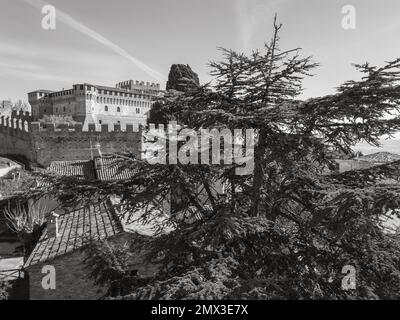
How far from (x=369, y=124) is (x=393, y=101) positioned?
19.5 inches

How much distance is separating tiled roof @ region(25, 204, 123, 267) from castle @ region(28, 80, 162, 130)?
4334 cm

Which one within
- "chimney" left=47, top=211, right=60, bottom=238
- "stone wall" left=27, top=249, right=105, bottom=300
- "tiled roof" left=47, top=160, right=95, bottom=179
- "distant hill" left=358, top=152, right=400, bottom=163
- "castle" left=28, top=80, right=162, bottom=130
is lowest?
"stone wall" left=27, top=249, right=105, bottom=300

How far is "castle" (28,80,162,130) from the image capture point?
56781mm

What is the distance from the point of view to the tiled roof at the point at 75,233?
979 cm

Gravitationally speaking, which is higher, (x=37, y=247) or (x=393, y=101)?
(x=393, y=101)

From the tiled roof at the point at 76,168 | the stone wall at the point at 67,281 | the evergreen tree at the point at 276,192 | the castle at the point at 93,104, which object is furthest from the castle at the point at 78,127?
the evergreen tree at the point at 276,192

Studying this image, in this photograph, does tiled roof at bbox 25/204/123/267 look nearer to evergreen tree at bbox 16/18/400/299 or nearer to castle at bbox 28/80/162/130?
evergreen tree at bbox 16/18/400/299

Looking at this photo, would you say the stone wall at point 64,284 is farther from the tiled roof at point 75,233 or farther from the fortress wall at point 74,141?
the fortress wall at point 74,141

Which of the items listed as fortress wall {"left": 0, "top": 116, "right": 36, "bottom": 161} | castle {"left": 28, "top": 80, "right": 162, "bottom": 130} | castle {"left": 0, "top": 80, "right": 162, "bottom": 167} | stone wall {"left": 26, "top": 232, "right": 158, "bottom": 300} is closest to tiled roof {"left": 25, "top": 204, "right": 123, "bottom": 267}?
stone wall {"left": 26, "top": 232, "right": 158, "bottom": 300}

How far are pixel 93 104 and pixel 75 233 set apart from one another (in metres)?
49.7

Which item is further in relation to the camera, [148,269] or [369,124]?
[148,269]
